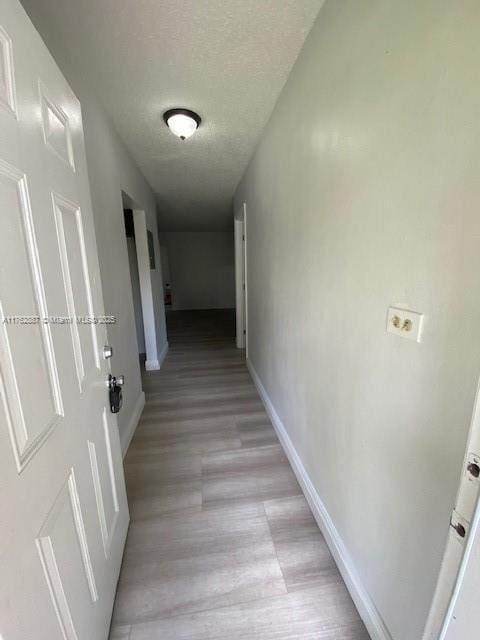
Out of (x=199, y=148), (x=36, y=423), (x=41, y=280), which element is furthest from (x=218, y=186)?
(x=36, y=423)

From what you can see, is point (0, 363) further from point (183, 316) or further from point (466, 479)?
point (183, 316)

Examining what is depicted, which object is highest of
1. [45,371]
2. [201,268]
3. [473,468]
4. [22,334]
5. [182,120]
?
[182,120]

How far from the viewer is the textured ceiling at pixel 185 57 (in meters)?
1.17

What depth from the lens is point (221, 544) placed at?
1.38 meters

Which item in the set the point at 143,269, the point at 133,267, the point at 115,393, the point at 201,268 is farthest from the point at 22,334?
the point at 201,268

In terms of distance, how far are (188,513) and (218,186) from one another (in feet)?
12.0

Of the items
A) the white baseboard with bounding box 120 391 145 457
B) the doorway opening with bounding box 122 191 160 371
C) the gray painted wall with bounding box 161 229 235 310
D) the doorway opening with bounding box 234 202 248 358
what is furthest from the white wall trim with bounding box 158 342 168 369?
the gray painted wall with bounding box 161 229 235 310

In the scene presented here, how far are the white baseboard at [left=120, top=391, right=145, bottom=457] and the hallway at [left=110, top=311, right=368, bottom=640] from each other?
0.06m

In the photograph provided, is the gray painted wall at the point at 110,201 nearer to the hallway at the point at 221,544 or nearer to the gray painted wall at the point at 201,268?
the hallway at the point at 221,544

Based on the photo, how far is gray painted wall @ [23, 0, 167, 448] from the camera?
1.37 metres

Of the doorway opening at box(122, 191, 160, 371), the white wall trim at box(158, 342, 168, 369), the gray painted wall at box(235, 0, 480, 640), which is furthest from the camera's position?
the white wall trim at box(158, 342, 168, 369)

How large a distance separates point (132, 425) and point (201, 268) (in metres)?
6.17

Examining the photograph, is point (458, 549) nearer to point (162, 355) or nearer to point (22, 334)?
point (22, 334)

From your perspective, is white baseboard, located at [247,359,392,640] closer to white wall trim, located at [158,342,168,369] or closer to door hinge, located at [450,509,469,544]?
door hinge, located at [450,509,469,544]
